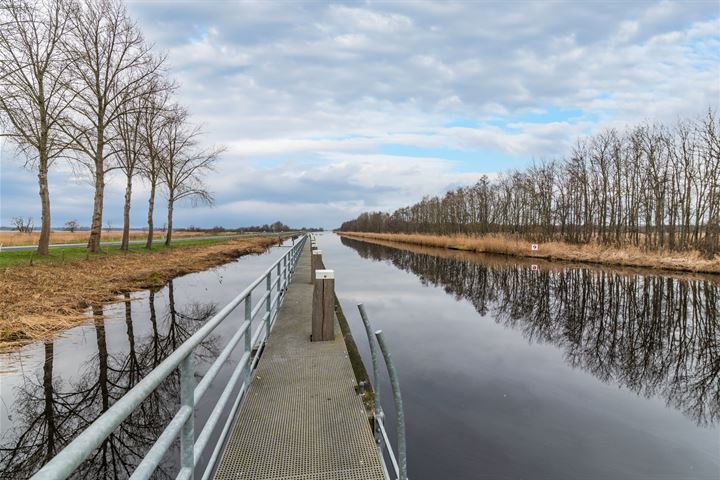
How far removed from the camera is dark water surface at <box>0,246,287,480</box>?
155 inches

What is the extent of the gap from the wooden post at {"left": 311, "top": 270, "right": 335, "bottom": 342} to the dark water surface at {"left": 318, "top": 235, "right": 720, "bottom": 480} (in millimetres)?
1523

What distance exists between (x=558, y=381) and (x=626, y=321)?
5.03 metres

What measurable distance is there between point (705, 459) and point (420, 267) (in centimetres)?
2013

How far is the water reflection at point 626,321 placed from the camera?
253 inches

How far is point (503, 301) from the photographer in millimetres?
13117

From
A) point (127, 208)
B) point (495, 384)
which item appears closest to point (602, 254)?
point (495, 384)

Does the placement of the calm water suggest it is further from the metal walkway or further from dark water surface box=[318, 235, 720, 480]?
the metal walkway

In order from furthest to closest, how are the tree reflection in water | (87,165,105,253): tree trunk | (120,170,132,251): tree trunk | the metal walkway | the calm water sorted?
(120,170,132,251): tree trunk < (87,165,105,253): tree trunk < the calm water < the tree reflection in water < the metal walkway

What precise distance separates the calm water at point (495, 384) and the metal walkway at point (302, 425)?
929 millimetres

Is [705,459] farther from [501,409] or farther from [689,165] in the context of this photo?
[689,165]

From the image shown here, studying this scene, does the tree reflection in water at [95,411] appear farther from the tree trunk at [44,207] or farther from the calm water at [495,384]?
the tree trunk at [44,207]

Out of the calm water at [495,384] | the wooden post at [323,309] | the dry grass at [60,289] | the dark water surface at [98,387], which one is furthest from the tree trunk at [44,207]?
the wooden post at [323,309]

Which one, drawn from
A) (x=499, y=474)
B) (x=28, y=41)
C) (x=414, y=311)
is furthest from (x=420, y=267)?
(x=28, y=41)

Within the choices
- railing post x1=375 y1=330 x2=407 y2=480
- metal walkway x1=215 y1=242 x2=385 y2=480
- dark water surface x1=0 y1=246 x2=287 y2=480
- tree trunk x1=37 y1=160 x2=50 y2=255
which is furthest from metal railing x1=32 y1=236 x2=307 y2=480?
tree trunk x1=37 y1=160 x2=50 y2=255
